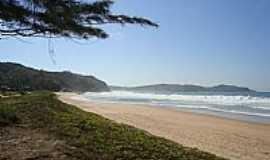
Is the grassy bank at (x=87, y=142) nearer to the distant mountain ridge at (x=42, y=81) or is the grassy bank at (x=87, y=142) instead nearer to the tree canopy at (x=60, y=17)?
the tree canopy at (x=60, y=17)

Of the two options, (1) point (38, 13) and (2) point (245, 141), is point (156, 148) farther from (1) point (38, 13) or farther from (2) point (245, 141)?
(2) point (245, 141)

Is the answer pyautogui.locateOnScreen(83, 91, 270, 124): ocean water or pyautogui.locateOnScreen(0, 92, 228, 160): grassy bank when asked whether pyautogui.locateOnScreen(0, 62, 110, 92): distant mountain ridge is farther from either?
pyautogui.locateOnScreen(0, 92, 228, 160): grassy bank

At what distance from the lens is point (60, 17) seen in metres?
4.36

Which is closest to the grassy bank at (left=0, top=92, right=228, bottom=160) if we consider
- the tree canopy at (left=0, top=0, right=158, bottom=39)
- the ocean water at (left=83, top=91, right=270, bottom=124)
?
the tree canopy at (left=0, top=0, right=158, bottom=39)

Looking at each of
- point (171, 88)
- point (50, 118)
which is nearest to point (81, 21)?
point (50, 118)

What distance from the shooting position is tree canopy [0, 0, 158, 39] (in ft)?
14.0

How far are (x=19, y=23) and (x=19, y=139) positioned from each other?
213cm

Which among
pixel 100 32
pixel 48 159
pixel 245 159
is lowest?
pixel 245 159

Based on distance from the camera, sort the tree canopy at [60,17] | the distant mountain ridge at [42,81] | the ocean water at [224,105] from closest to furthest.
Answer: the tree canopy at [60,17] < the ocean water at [224,105] < the distant mountain ridge at [42,81]

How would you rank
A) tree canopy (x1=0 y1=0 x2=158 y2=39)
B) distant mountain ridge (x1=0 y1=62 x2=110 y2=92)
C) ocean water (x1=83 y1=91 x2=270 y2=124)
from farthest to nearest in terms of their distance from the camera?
1. distant mountain ridge (x1=0 y1=62 x2=110 y2=92)
2. ocean water (x1=83 y1=91 x2=270 y2=124)
3. tree canopy (x1=0 y1=0 x2=158 y2=39)

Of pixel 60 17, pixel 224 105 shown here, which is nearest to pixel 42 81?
pixel 224 105

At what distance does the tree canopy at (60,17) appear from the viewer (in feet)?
14.0

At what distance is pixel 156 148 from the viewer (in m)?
5.85

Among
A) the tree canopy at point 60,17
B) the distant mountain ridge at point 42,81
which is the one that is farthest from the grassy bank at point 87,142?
the distant mountain ridge at point 42,81
